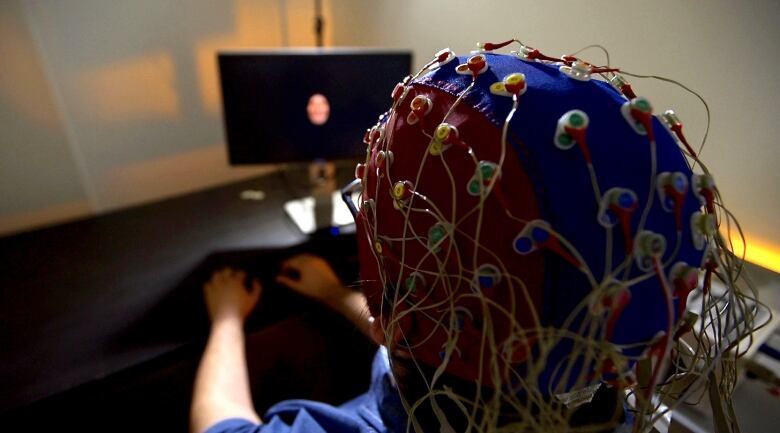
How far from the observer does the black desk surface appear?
2.85 ft

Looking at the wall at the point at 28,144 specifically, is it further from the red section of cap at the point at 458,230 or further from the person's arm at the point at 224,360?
the red section of cap at the point at 458,230

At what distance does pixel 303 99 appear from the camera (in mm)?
1152

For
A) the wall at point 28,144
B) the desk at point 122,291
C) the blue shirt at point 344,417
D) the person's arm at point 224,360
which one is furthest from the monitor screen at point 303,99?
the blue shirt at point 344,417

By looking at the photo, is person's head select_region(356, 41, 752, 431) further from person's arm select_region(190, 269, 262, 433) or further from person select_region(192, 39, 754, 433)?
person's arm select_region(190, 269, 262, 433)

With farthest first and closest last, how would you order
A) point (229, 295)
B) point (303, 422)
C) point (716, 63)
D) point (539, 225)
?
point (229, 295) → point (716, 63) → point (303, 422) → point (539, 225)

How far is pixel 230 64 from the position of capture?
1.07 meters

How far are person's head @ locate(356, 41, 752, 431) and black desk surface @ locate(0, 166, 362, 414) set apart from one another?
2.28ft

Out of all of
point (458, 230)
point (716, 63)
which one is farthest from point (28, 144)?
point (716, 63)

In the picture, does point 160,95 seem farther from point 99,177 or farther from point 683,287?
point 683,287

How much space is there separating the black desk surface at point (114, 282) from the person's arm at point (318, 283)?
2.3 inches

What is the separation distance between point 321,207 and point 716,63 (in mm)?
954

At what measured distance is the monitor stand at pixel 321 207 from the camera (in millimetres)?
1250

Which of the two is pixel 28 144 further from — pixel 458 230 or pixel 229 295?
pixel 458 230

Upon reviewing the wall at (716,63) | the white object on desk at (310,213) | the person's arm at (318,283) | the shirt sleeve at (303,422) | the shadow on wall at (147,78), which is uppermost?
the wall at (716,63)
